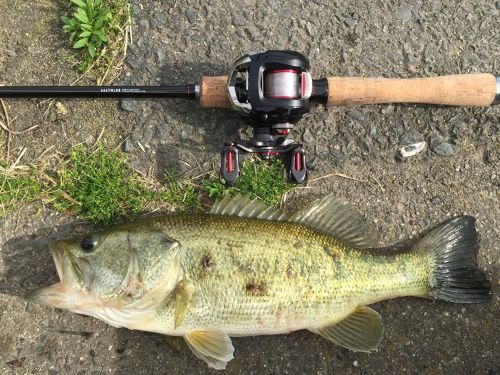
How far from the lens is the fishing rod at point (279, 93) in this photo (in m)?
2.84

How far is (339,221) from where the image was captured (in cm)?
330

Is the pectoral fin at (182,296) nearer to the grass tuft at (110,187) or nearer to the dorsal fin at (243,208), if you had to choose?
the dorsal fin at (243,208)

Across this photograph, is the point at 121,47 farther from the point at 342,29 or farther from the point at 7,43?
the point at 342,29

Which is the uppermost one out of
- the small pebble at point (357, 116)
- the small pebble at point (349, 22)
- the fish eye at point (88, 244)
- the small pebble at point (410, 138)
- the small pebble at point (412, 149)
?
the small pebble at point (349, 22)

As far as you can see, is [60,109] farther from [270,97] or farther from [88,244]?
[270,97]

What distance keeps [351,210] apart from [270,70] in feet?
3.84

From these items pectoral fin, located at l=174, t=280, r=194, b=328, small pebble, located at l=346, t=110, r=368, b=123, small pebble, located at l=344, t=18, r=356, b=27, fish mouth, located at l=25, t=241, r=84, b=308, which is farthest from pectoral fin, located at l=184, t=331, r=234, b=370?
small pebble, located at l=344, t=18, r=356, b=27

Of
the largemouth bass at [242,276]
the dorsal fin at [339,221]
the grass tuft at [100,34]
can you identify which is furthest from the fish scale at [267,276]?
the grass tuft at [100,34]

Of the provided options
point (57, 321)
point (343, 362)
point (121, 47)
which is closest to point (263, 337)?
point (343, 362)

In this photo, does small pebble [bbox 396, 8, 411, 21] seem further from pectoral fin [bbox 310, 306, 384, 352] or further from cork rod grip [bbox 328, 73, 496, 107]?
pectoral fin [bbox 310, 306, 384, 352]

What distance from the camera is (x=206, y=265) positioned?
9.43ft

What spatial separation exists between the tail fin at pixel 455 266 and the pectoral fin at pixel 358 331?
18.8 inches

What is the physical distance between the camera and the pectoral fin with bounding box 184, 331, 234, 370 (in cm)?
296

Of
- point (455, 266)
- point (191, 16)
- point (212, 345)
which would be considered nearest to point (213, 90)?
point (191, 16)
